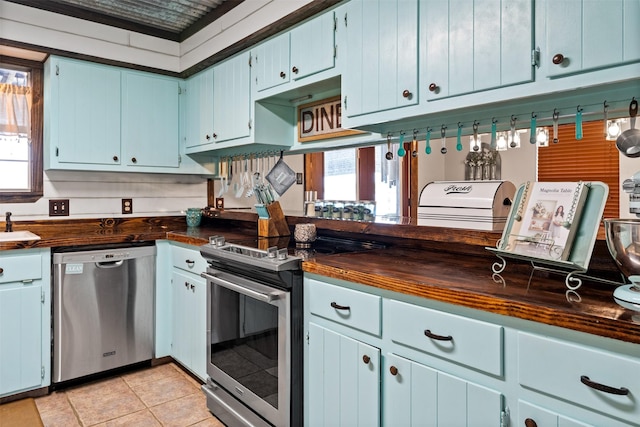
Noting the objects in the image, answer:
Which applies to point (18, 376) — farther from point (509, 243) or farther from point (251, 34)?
point (509, 243)

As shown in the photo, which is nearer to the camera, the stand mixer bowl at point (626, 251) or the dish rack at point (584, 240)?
the stand mixer bowl at point (626, 251)

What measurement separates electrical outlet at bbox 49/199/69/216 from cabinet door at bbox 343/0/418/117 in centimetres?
224

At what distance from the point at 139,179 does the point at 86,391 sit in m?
1.57

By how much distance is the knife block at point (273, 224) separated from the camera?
8.32 ft

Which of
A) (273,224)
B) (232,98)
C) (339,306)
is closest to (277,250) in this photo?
(339,306)

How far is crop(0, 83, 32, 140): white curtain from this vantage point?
9.36 feet

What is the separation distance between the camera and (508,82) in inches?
55.9

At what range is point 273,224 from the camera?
2547mm

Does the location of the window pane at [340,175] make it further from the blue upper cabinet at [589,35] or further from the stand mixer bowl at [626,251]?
the stand mixer bowl at [626,251]

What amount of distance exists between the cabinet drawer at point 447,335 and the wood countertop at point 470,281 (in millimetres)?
59

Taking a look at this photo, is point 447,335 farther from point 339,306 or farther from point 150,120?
point 150,120

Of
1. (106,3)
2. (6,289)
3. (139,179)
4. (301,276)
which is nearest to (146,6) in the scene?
(106,3)

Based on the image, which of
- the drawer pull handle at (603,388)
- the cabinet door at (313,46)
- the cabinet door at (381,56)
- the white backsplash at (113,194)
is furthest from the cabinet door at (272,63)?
the drawer pull handle at (603,388)

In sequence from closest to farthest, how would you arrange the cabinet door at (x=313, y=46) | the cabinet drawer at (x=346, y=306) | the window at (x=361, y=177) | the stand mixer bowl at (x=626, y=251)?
the stand mixer bowl at (x=626, y=251), the cabinet drawer at (x=346, y=306), the cabinet door at (x=313, y=46), the window at (x=361, y=177)
